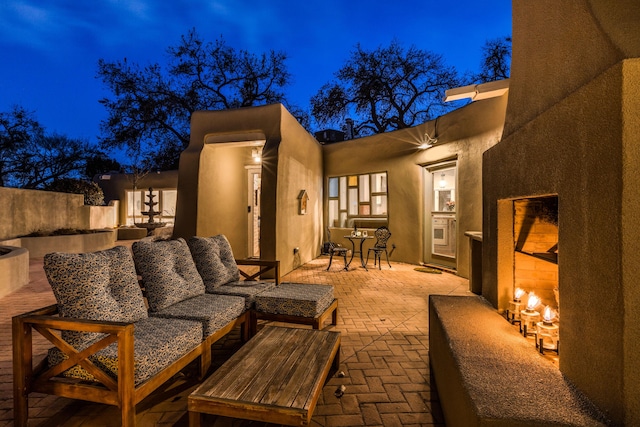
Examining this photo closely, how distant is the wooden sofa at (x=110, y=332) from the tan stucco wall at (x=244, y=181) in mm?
3465

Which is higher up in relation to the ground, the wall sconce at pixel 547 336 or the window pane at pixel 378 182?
the window pane at pixel 378 182

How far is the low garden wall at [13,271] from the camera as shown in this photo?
15.4ft

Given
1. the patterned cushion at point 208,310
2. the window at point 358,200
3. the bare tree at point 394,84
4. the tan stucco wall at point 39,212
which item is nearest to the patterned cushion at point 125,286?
the patterned cushion at point 208,310

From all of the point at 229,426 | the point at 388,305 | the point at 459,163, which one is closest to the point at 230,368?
the point at 229,426

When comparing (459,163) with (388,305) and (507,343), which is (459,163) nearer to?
(388,305)

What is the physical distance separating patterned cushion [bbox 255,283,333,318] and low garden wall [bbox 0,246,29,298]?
4.32m

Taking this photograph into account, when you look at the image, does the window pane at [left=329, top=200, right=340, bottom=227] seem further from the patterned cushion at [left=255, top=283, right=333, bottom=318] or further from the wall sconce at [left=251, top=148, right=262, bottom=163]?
the patterned cushion at [left=255, top=283, right=333, bottom=318]

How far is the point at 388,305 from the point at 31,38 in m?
104

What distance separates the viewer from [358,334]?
346 cm

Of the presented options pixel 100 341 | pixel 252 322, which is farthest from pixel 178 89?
pixel 100 341

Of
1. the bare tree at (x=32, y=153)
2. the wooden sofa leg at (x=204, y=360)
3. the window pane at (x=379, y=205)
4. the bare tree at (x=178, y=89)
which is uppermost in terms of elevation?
the bare tree at (x=178, y=89)

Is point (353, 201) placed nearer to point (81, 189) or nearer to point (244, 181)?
point (244, 181)

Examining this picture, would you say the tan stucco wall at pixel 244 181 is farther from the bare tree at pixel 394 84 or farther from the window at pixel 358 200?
the bare tree at pixel 394 84

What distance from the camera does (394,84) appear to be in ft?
53.6
